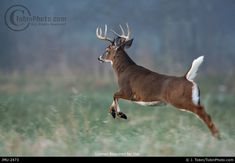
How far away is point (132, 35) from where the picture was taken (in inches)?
316

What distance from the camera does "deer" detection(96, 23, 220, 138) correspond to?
Answer: 721 cm

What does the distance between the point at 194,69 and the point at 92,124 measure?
163 centimetres

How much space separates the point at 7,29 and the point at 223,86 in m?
3.25

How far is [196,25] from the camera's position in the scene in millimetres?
8008

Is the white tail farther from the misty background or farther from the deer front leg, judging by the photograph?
the deer front leg

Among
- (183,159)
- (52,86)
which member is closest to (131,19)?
(52,86)

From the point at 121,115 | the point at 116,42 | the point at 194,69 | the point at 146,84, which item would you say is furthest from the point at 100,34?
the point at 194,69

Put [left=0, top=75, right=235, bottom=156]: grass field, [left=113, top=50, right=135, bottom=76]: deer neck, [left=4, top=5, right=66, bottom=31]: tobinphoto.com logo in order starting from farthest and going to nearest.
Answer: [left=4, top=5, right=66, bottom=31]: tobinphoto.com logo → [left=113, top=50, right=135, bottom=76]: deer neck → [left=0, top=75, right=235, bottom=156]: grass field

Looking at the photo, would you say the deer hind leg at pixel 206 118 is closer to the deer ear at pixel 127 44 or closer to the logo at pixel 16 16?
the deer ear at pixel 127 44

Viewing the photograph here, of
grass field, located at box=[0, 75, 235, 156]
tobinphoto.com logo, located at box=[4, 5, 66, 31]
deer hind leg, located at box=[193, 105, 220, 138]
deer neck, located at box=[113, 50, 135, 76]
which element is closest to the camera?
deer hind leg, located at box=[193, 105, 220, 138]

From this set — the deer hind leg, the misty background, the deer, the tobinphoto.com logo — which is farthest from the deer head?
the deer hind leg

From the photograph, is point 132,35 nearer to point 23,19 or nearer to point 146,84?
point 146,84

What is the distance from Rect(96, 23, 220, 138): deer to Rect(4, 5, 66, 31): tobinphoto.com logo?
68 cm

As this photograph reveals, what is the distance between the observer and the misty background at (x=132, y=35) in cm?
798
